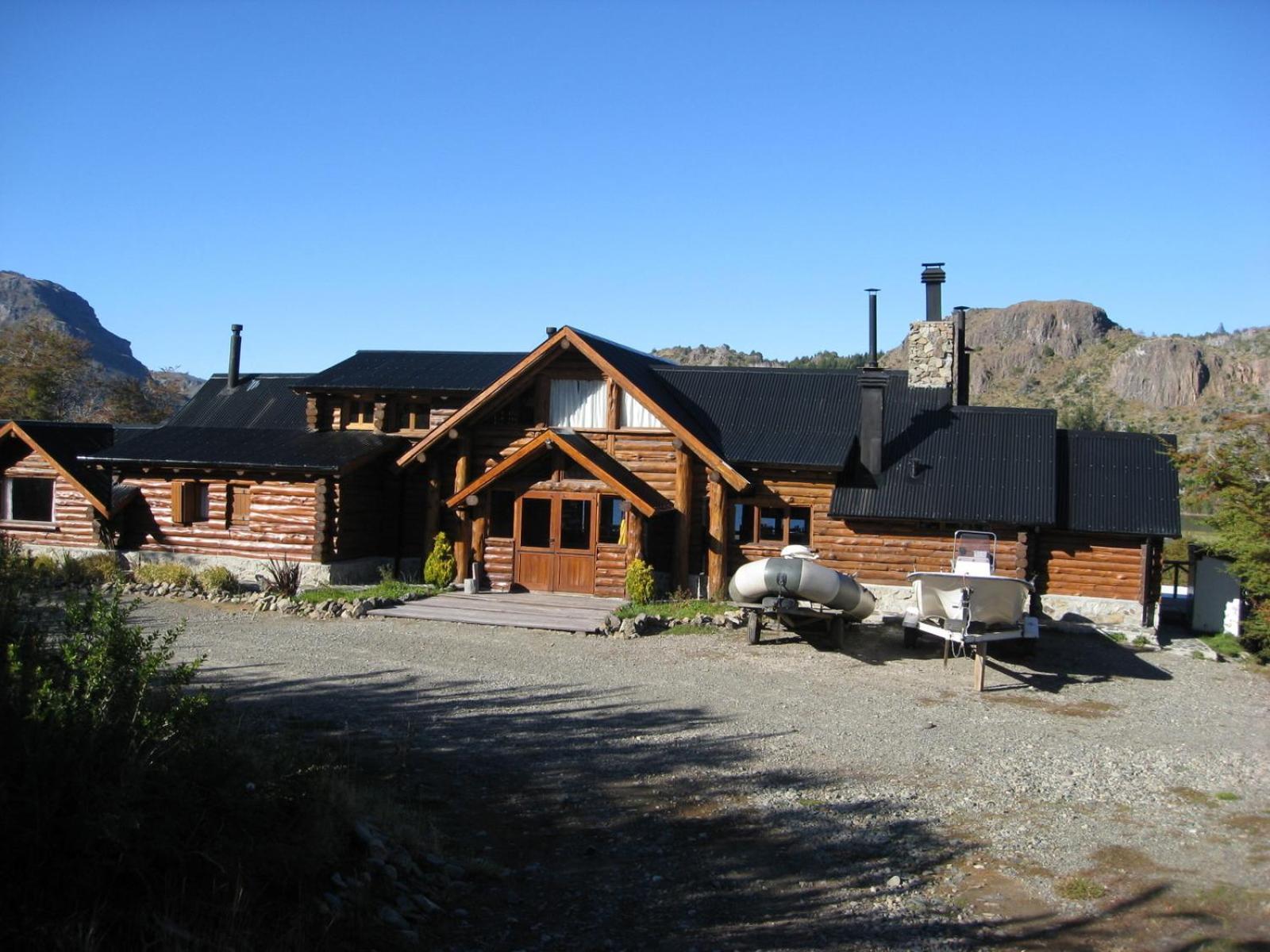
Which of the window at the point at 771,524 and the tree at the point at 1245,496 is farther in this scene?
the window at the point at 771,524

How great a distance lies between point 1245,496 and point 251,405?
23.2 meters

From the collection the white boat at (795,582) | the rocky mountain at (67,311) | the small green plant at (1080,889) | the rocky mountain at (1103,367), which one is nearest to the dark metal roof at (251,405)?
the white boat at (795,582)

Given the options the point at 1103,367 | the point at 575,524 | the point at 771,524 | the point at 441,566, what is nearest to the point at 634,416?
the point at 575,524

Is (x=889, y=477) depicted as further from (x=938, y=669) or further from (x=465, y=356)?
(x=465, y=356)

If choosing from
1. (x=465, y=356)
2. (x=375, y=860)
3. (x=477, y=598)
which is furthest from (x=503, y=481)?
(x=375, y=860)

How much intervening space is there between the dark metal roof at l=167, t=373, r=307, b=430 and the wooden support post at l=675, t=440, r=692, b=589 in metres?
10.6

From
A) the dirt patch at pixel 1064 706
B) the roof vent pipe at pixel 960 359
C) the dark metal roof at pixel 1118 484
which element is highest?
the roof vent pipe at pixel 960 359

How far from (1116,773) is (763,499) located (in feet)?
37.3

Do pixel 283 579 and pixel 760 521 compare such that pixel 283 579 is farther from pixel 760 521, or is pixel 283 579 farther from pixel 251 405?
pixel 760 521

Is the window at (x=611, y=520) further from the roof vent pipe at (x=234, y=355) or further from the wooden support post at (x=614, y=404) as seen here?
the roof vent pipe at (x=234, y=355)

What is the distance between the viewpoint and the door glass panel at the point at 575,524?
22.0 m

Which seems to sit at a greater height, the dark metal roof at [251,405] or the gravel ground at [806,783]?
the dark metal roof at [251,405]

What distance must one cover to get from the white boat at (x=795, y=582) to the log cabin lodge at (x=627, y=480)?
11.5ft

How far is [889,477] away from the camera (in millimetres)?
21359
